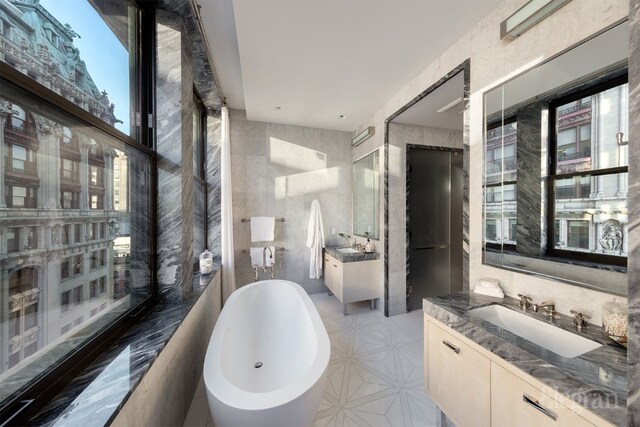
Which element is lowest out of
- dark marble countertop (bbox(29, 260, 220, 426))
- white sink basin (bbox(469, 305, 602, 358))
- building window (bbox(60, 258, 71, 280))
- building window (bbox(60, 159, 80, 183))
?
dark marble countertop (bbox(29, 260, 220, 426))

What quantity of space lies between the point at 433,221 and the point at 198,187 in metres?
3.13

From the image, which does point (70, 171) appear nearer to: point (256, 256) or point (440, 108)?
point (256, 256)

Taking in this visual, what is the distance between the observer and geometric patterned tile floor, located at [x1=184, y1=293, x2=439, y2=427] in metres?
1.49

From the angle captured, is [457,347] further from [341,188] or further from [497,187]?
[341,188]

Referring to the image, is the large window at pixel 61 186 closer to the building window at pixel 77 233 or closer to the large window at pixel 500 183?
the building window at pixel 77 233

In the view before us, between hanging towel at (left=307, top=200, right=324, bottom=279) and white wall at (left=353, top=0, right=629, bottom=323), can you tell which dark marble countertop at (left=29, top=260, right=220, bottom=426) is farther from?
hanging towel at (left=307, top=200, right=324, bottom=279)

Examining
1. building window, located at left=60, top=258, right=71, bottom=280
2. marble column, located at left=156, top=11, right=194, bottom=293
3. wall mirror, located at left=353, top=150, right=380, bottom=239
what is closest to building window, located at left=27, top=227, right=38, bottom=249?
building window, located at left=60, top=258, right=71, bottom=280

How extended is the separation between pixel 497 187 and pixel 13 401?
2381 mm

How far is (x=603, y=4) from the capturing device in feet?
3.30

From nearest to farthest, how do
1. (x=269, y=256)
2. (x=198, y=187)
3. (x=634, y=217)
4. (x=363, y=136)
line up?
(x=634, y=217) < (x=198, y=187) < (x=269, y=256) < (x=363, y=136)

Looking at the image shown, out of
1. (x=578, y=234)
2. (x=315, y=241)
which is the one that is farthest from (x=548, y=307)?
(x=315, y=241)

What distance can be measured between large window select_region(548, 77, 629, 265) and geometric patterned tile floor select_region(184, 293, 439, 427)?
1.38 metres

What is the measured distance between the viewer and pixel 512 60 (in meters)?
1.36

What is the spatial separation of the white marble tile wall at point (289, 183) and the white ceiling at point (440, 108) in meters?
1.26
